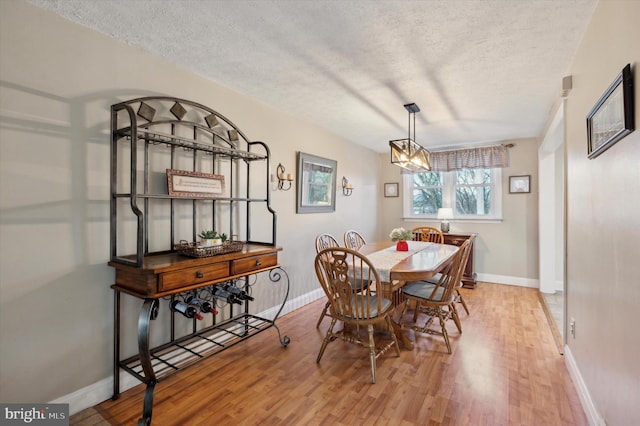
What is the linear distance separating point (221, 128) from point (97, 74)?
3.11ft

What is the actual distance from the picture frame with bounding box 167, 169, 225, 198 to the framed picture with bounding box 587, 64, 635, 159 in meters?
2.31

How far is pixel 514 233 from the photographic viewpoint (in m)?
4.77

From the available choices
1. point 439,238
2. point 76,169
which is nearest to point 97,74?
point 76,169

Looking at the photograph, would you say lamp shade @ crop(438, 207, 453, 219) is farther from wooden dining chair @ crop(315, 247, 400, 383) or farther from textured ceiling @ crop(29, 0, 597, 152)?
wooden dining chair @ crop(315, 247, 400, 383)

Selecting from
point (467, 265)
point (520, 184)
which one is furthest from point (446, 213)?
point (520, 184)

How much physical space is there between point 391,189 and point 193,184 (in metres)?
4.29

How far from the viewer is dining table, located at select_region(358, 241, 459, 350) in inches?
91.0

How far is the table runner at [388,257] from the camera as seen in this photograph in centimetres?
234

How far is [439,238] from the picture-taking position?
4602 mm

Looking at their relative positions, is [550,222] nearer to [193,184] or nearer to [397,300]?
[397,300]

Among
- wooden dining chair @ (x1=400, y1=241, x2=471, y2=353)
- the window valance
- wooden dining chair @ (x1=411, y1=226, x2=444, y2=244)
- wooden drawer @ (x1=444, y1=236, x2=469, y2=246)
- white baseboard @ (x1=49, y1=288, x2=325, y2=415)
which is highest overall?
the window valance

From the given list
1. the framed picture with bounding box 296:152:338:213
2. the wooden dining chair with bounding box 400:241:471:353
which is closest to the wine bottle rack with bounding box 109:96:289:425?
the framed picture with bounding box 296:152:338:213

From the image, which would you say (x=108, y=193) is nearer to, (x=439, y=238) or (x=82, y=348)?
(x=82, y=348)

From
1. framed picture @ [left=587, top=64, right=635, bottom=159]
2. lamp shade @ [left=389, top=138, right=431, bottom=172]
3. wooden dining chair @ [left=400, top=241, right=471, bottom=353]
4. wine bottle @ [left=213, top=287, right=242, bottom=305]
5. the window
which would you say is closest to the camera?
framed picture @ [left=587, top=64, right=635, bottom=159]
